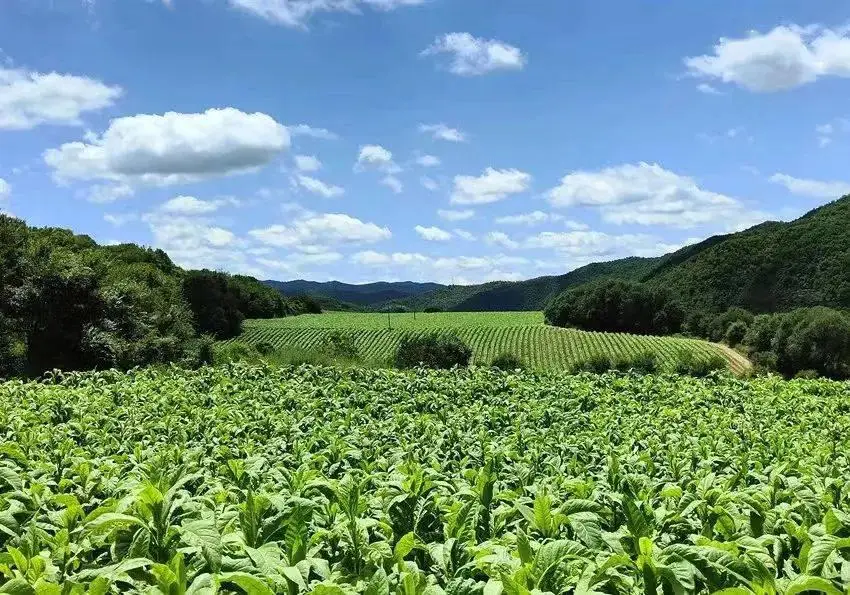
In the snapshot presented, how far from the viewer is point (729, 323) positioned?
9850 centimetres

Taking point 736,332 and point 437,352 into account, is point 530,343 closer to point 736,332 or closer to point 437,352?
point 437,352

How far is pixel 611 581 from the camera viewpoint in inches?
90.7

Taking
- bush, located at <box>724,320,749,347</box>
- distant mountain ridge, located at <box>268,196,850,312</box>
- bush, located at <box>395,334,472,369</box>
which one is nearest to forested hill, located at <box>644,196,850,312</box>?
distant mountain ridge, located at <box>268,196,850,312</box>

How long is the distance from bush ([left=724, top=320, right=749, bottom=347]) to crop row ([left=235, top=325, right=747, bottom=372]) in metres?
5.51

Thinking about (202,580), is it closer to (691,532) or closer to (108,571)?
(108,571)

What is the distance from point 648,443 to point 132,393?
24.8 ft

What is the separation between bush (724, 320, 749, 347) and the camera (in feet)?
309

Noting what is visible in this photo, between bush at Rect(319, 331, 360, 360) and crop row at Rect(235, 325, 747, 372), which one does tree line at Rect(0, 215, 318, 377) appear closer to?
bush at Rect(319, 331, 360, 360)

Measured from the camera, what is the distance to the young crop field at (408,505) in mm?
2305

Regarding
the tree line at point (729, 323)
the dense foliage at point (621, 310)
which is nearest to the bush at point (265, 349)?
the tree line at point (729, 323)

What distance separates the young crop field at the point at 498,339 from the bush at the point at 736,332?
6.03 meters

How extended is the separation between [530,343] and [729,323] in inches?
1234

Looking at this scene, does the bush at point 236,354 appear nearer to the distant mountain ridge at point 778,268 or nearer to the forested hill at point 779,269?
the forested hill at point 779,269

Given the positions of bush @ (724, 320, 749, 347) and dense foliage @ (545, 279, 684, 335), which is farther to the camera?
dense foliage @ (545, 279, 684, 335)
